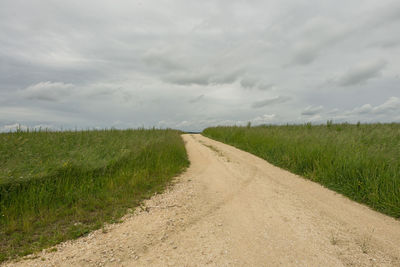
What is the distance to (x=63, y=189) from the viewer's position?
18.5ft

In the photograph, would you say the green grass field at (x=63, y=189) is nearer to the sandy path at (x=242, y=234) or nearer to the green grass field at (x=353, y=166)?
the sandy path at (x=242, y=234)

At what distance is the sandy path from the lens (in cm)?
309

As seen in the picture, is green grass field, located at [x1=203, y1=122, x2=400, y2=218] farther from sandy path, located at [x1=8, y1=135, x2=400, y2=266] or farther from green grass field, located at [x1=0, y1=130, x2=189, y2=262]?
green grass field, located at [x1=0, y1=130, x2=189, y2=262]

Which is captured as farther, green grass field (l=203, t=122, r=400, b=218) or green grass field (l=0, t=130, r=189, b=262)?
green grass field (l=203, t=122, r=400, b=218)

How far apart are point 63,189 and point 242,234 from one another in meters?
4.88

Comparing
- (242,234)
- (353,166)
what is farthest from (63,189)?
(353,166)

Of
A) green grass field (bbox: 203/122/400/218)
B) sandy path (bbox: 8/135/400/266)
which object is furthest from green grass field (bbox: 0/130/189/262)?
green grass field (bbox: 203/122/400/218)

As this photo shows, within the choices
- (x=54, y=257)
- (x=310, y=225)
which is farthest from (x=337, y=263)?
(x=54, y=257)

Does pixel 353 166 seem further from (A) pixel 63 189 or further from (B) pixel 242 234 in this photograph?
(A) pixel 63 189

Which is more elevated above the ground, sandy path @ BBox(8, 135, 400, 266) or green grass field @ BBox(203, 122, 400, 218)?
green grass field @ BBox(203, 122, 400, 218)

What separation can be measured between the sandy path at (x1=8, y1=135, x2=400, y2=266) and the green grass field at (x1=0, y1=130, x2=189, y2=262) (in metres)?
0.53

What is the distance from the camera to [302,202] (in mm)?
5223

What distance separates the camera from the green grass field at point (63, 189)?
13.3 ft

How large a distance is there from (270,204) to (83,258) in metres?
3.95
